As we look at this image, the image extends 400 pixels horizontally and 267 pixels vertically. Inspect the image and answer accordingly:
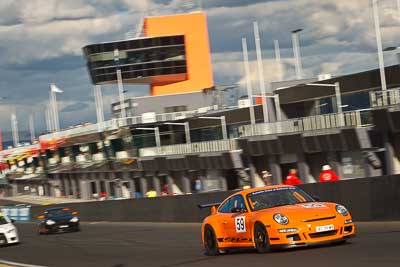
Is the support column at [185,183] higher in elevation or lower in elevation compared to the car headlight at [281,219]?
lower

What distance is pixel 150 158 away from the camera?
68875 mm

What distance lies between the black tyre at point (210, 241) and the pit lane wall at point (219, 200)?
5585 mm

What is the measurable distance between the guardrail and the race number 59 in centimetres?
2600

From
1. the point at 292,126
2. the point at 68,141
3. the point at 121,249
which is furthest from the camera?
the point at 68,141

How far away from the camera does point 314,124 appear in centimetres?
4359

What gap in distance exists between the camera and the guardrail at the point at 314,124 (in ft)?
131

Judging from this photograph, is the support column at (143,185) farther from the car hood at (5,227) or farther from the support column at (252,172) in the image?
the car hood at (5,227)

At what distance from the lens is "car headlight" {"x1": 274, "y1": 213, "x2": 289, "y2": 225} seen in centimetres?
1320

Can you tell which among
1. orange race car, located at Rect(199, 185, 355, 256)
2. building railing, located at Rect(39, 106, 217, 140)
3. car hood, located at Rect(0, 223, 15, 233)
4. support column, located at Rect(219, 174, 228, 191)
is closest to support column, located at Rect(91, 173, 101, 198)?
building railing, located at Rect(39, 106, 217, 140)

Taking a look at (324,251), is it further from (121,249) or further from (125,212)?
(125,212)

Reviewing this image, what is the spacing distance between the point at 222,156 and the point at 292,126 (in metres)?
10.1

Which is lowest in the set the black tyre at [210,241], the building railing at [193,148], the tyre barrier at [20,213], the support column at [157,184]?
the tyre barrier at [20,213]

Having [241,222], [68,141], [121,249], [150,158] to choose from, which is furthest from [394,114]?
[68,141]

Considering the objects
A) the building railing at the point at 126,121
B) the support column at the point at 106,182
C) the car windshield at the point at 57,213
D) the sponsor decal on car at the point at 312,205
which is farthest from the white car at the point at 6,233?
the support column at the point at 106,182
